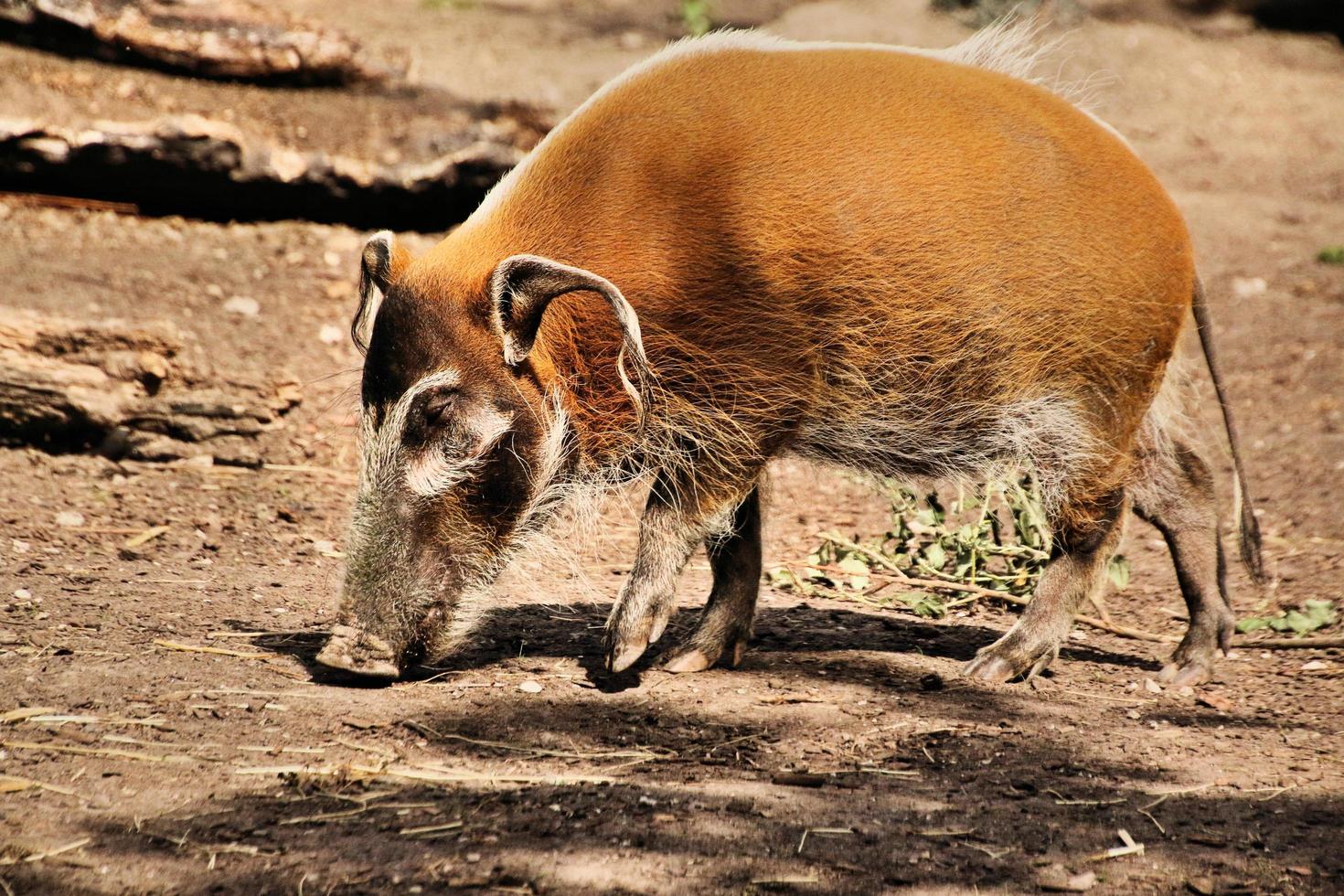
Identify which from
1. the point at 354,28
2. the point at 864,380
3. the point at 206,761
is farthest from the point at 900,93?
the point at 354,28

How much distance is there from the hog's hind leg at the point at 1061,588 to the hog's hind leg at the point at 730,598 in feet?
2.24

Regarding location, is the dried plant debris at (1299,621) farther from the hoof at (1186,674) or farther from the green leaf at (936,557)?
the green leaf at (936,557)

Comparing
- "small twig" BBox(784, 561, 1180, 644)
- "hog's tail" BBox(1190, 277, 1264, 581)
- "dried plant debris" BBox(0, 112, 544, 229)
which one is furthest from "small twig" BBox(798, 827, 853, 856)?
"dried plant debris" BBox(0, 112, 544, 229)

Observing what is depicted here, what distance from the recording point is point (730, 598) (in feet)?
12.9

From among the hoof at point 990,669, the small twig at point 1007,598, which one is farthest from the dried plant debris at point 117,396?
the hoof at point 990,669

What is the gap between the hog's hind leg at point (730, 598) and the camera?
3875mm

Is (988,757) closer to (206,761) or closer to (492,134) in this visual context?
(206,761)

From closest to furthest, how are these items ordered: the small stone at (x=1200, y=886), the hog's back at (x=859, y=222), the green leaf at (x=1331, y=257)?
the small stone at (x=1200, y=886)
the hog's back at (x=859, y=222)
the green leaf at (x=1331, y=257)

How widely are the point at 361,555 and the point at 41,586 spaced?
44.3 inches

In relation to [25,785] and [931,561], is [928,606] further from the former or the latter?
[25,785]

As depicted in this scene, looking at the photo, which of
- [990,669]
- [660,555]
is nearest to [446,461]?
[660,555]

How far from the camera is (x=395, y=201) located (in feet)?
24.8

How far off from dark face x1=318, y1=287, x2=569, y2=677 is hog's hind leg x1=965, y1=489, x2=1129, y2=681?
1.46 m

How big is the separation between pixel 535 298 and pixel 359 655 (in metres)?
1.00
